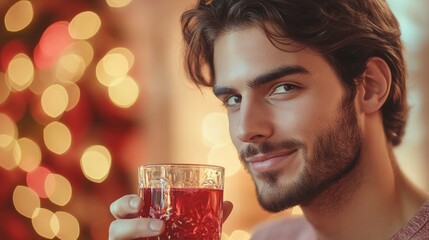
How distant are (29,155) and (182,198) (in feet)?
6.46

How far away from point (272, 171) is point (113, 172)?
1.83 metres

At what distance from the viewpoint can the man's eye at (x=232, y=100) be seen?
6.41 feet

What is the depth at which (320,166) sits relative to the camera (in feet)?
6.10

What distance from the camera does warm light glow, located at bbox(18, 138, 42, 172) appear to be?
3.27 metres

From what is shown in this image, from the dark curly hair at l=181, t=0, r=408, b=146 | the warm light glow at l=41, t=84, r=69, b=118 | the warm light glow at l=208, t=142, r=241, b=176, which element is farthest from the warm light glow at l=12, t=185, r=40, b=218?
the dark curly hair at l=181, t=0, r=408, b=146

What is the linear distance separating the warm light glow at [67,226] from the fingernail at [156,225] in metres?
1.94

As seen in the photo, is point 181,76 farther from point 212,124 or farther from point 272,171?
point 272,171

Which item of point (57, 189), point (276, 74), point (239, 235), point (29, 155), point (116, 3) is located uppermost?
point (116, 3)

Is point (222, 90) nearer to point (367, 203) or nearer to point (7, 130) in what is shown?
point (367, 203)

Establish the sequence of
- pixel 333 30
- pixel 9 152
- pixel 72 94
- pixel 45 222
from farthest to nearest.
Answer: pixel 72 94
pixel 45 222
pixel 9 152
pixel 333 30

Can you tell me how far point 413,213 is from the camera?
1.90 m

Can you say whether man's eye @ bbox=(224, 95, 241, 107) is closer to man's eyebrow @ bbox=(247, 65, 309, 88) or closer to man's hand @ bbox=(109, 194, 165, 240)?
man's eyebrow @ bbox=(247, 65, 309, 88)

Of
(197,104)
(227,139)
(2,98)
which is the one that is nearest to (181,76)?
(197,104)

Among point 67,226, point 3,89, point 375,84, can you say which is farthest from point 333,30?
point 67,226
